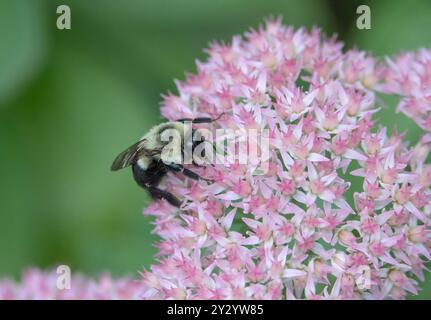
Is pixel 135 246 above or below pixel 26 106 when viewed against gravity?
below

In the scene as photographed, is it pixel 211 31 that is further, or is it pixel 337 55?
pixel 211 31

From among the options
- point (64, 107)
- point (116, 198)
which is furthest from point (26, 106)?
point (116, 198)

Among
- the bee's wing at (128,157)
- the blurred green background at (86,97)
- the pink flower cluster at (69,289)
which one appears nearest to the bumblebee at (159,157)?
the bee's wing at (128,157)

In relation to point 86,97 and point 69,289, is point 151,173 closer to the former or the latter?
point 69,289

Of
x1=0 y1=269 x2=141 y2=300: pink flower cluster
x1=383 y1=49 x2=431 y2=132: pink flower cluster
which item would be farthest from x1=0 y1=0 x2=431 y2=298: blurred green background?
x1=383 y1=49 x2=431 y2=132: pink flower cluster
